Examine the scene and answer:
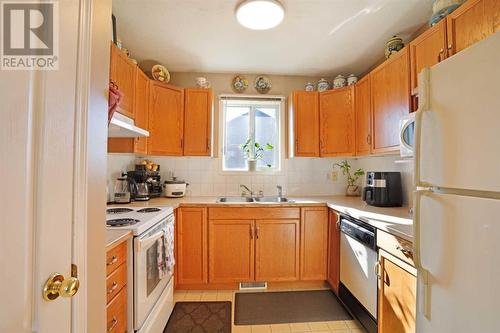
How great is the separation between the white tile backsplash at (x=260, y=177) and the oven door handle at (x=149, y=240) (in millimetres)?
1150

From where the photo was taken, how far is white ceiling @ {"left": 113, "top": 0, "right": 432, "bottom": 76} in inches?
66.7

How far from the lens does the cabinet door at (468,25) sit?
1152mm

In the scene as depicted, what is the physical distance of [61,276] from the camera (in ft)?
1.76

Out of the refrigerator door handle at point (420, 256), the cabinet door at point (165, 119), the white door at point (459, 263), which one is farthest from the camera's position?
the cabinet door at point (165, 119)

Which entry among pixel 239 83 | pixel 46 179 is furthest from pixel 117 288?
pixel 239 83

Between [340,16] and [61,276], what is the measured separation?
223cm

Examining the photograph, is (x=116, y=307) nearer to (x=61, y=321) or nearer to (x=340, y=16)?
(x=61, y=321)

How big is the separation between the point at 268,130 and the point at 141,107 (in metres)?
1.50

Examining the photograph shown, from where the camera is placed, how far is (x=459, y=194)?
2.69 feet

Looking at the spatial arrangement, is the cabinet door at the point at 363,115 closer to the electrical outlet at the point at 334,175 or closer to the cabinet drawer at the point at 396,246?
the electrical outlet at the point at 334,175

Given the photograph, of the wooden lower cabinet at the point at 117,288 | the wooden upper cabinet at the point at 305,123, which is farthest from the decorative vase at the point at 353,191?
the wooden lower cabinet at the point at 117,288

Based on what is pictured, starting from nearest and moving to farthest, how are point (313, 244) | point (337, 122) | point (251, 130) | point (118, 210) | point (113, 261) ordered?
point (113, 261), point (118, 210), point (313, 244), point (337, 122), point (251, 130)

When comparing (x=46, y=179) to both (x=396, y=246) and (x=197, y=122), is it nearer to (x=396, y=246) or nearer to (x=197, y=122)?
(x=396, y=246)

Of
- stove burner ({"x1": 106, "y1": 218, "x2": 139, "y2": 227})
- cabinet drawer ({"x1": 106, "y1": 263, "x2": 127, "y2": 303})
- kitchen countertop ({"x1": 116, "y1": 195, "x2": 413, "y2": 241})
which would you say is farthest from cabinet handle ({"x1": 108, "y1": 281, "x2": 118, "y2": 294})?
kitchen countertop ({"x1": 116, "y1": 195, "x2": 413, "y2": 241})
